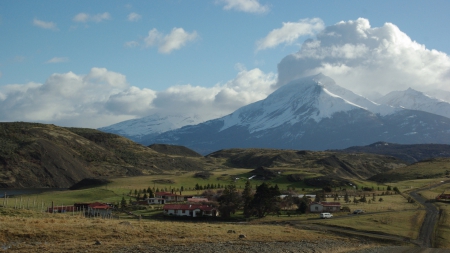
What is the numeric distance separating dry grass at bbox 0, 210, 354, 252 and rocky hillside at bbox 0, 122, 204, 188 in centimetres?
9856

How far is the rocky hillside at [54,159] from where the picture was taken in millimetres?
143125

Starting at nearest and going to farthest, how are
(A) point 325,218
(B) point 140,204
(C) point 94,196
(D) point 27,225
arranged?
(D) point 27,225, (A) point 325,218, (B) point 140,204, (C) point 94,196

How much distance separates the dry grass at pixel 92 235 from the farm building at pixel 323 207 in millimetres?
27258

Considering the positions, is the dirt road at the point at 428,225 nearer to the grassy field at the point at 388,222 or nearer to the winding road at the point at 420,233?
the winding road at the point at 420,233

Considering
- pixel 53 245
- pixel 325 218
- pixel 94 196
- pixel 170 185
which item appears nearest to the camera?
pixel 53 245

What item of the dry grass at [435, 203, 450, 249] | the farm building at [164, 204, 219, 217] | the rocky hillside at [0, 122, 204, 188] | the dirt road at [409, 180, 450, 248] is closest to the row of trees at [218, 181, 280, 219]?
the farm building at [164, 204, 219, 217]

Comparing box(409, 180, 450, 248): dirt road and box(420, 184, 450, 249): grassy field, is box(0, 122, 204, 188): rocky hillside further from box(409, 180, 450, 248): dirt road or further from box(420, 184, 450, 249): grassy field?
box(420, 184, 450, 249): grassy field

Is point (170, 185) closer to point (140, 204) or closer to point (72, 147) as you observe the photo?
point (140, 204)

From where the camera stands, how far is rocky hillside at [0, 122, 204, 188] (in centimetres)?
14312

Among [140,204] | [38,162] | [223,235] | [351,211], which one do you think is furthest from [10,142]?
[223,235]

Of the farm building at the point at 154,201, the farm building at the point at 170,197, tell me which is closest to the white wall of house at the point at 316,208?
the farm building at the point at 170,197

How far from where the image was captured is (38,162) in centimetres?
14988

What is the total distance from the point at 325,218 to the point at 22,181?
10050 cm

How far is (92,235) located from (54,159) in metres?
123
